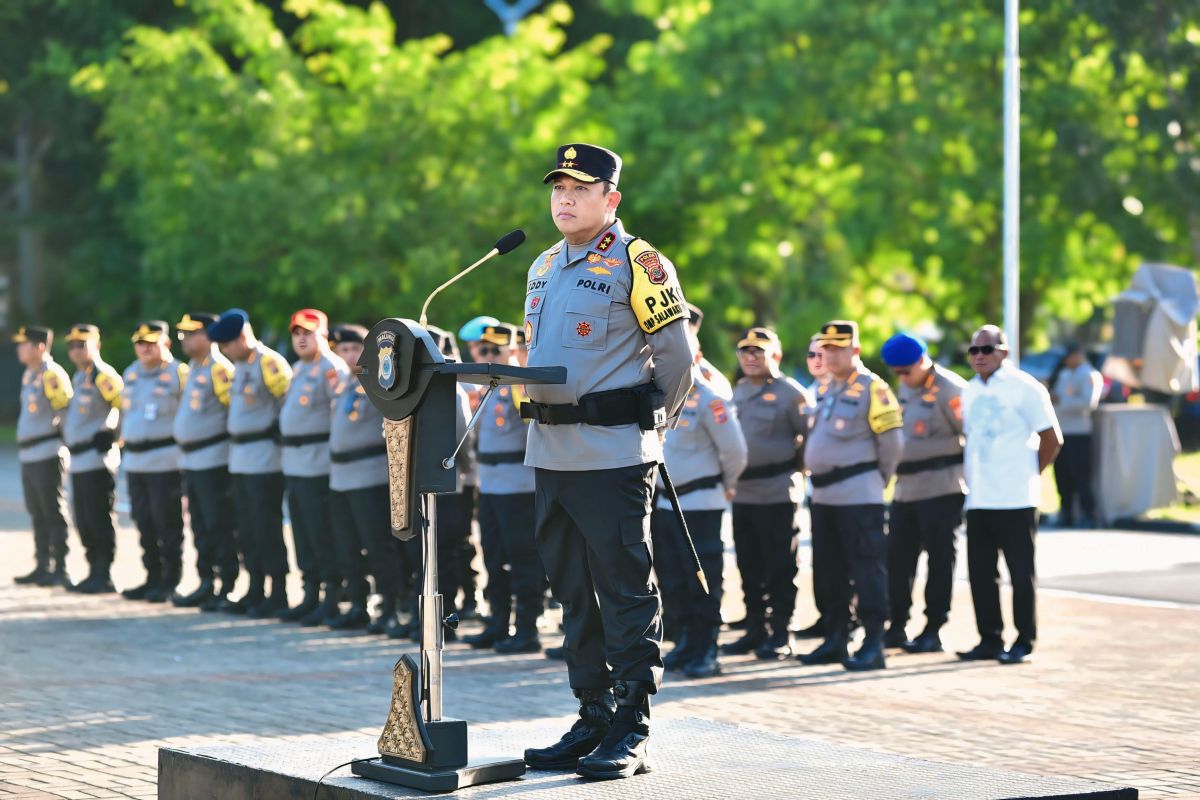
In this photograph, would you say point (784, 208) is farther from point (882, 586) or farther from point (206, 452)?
point (882, 586)

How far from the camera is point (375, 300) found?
29.1m

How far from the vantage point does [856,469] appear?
35.9ft

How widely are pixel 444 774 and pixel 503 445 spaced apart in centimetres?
595

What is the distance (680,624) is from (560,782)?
4.79 m

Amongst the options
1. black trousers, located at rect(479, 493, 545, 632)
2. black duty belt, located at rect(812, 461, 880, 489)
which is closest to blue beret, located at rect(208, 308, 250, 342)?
black trousers, located at rect(479, 493, 545, 632)

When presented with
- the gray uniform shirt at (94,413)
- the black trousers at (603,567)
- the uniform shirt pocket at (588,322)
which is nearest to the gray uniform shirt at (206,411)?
the gray uniform shirt at (94,413)

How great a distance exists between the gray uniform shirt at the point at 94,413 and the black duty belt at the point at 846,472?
6.06 m

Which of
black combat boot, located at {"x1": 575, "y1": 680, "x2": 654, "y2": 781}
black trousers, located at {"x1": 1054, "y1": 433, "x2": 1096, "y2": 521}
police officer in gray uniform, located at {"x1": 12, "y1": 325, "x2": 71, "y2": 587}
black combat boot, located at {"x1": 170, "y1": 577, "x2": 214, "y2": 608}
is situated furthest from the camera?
black trousers, located at {"x1": 1054, "y1": 433, "x2": 1096, "y2": 521}

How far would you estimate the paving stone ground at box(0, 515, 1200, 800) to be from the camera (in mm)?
8141

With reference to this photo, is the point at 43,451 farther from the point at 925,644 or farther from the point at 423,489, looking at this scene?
the point at 423,489

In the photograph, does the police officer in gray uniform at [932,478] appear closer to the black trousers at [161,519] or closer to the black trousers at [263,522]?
the black trousers at [263,522]

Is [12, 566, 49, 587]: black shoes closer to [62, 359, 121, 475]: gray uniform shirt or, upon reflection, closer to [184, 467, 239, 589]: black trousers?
[62, 359, 121, 475]: gray uniform shirt

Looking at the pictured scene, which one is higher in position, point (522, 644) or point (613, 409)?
point (613, 409)

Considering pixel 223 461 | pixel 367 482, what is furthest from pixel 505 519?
pixel 223 461
